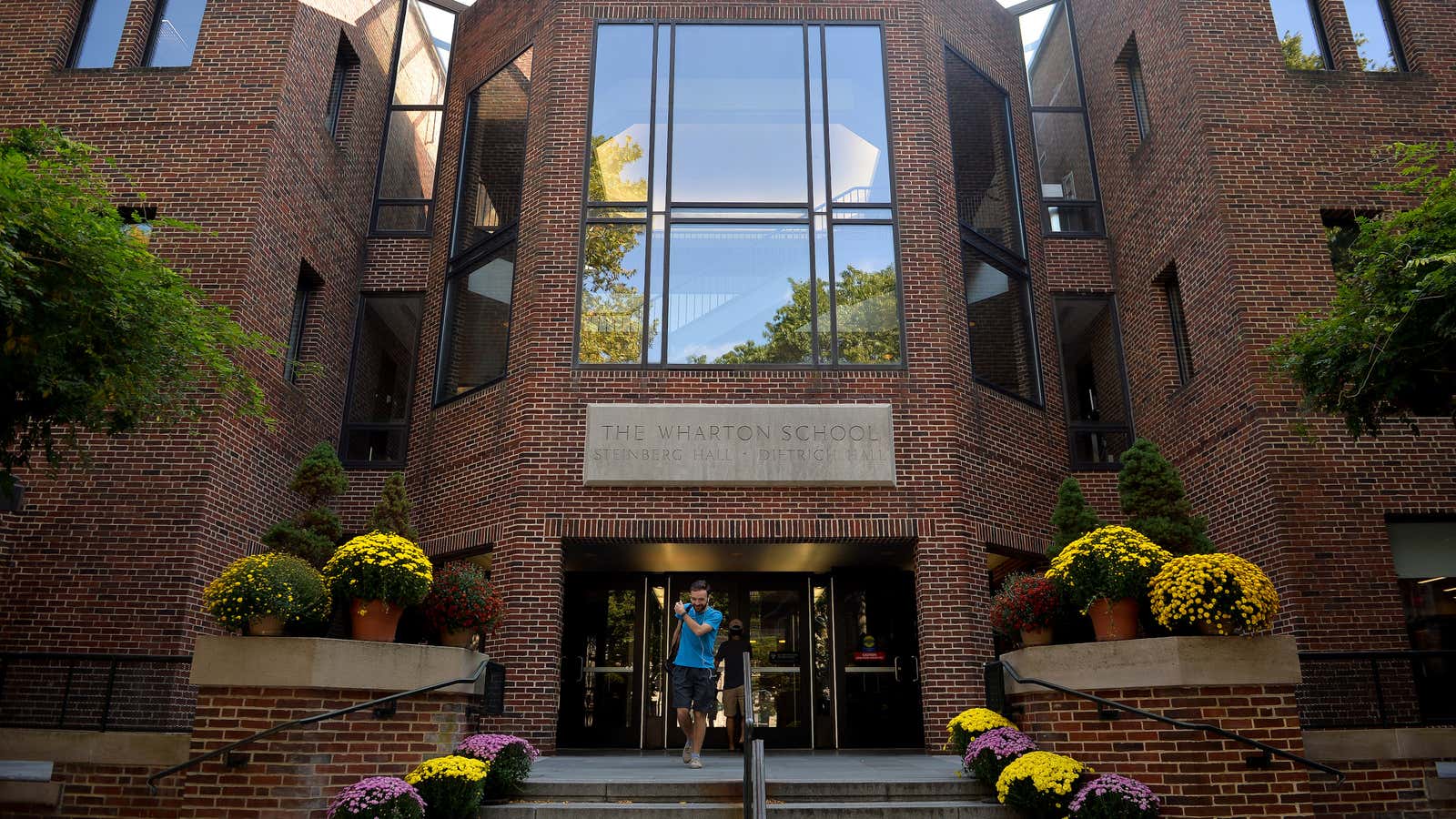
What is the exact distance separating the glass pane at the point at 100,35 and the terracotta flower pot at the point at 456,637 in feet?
33.9

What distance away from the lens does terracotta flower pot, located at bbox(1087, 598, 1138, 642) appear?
737 centimetres

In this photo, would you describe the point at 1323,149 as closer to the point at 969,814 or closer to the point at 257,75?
the point at 969,814

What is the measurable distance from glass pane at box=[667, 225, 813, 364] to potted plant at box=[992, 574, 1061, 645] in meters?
5.31

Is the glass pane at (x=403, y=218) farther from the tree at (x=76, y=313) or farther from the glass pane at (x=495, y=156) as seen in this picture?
the tree at (x=76, y=313)

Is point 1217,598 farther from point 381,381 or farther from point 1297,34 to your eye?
point 381,381

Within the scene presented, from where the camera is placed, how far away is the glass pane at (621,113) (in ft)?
44.4

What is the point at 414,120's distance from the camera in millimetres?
16625

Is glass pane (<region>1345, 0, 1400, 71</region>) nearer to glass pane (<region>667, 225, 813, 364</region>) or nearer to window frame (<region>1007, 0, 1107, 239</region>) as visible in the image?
window frame (<region>1007, 0, 1107, 239</region>)

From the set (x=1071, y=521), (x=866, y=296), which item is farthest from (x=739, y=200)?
(x=1071, y=521)

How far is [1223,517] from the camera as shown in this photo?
12.0m

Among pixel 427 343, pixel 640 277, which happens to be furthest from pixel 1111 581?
pixel 427 343

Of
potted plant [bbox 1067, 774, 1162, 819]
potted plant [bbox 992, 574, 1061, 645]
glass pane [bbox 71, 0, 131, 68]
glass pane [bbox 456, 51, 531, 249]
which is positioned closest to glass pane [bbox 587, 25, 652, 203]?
glass pane [bbox 456, 51, 531, 249]

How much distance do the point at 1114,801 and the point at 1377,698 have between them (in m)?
5.63

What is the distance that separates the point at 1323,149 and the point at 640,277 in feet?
30.1
